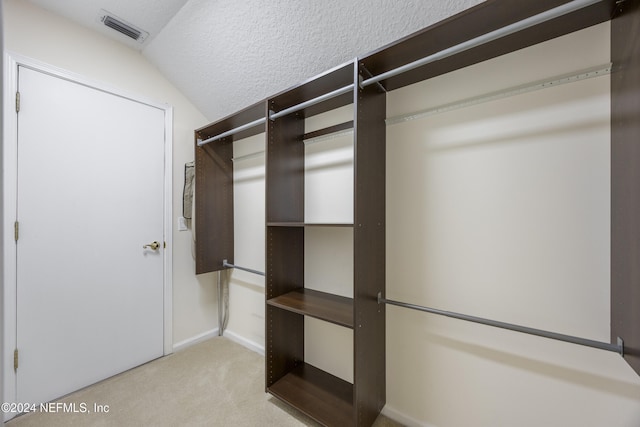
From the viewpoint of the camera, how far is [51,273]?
189 centimetres

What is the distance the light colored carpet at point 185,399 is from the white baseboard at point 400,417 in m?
0.03

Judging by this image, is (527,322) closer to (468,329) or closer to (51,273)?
(468,329)

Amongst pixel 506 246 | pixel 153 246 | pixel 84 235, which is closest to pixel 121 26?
pixel 84 235

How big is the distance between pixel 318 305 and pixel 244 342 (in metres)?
1.33

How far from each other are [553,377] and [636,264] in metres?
0.64

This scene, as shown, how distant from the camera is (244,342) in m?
2.63

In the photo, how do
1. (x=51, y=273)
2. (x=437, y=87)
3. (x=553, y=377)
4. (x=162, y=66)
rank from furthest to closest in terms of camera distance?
(x=162, y=66)
(x=51, y=273)
(x=437, y=87)
(x=553, y=377)

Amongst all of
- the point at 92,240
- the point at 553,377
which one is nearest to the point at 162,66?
the point at 92,240

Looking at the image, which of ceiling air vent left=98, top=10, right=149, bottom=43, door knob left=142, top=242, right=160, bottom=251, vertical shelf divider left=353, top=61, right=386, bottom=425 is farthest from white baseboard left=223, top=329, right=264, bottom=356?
ceiling air vent left=98, top=10, right=149, bottom=43

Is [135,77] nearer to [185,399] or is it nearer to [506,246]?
[185,399]

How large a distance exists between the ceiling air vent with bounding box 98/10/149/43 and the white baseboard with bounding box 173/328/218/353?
2607 millimetres

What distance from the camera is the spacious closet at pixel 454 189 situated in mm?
1137

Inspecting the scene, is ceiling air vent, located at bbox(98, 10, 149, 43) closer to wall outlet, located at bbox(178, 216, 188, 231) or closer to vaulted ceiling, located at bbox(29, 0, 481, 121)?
vaulted ceiling, located at bbox(29, 0, 481, 121)

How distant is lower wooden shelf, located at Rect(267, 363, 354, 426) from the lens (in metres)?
1.59
